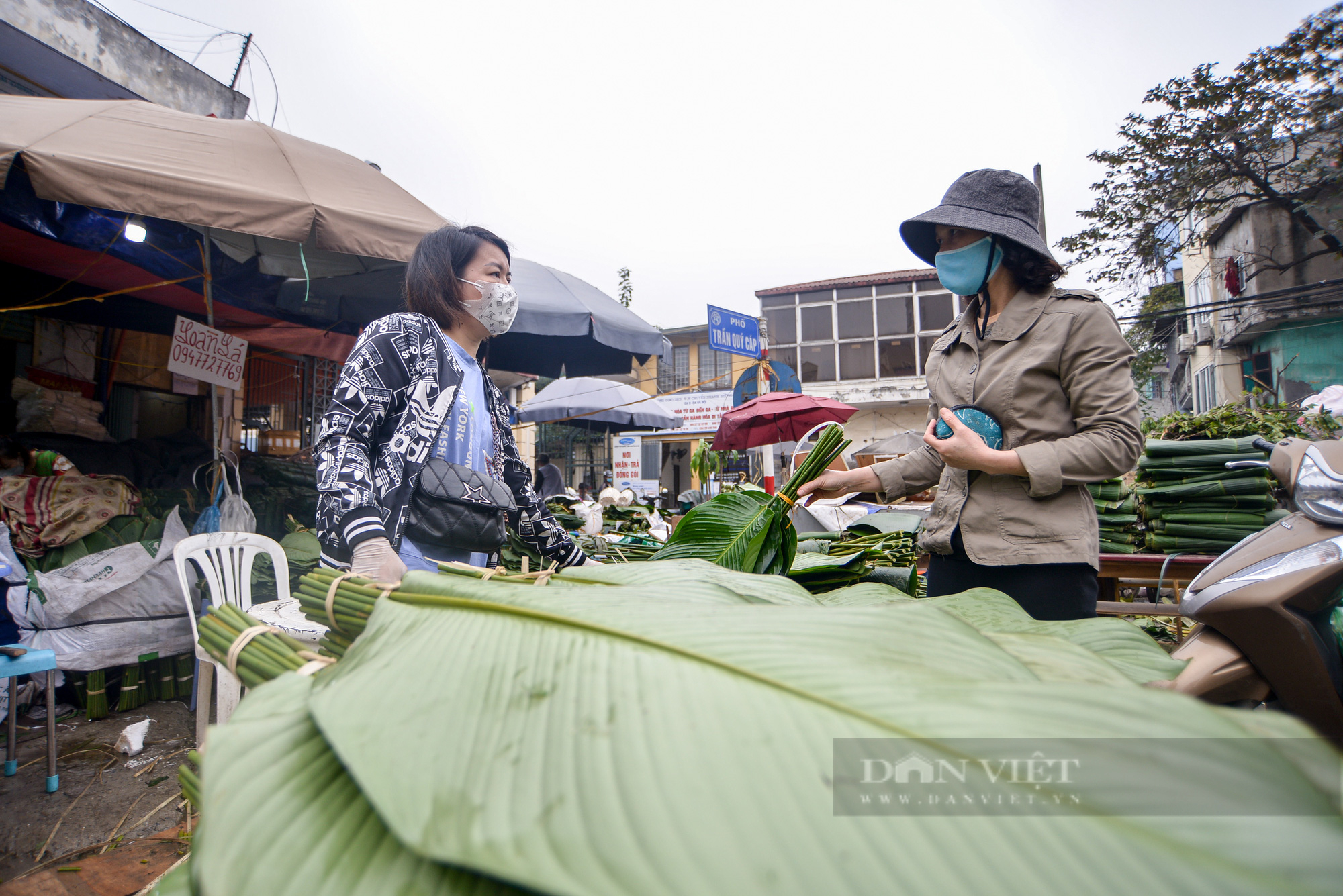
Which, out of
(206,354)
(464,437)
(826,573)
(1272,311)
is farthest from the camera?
(1272,311)

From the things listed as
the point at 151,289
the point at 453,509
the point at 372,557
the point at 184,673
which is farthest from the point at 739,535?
the point at 151,289

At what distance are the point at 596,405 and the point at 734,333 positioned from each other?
94.6 inches

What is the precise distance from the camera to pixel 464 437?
1510 millimetres

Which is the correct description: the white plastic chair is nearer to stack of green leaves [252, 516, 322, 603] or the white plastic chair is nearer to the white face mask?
stack of green leaves [252, 516, 322, 603]

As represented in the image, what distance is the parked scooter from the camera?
57.7 inches

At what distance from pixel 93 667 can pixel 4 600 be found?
2.37 feet

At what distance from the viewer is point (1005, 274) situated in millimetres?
1466

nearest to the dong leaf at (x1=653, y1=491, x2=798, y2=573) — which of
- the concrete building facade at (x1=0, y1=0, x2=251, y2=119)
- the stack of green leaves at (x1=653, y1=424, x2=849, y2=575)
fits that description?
the stack of green leaves at (x1=653, y1=424, x2=849, y2=575)

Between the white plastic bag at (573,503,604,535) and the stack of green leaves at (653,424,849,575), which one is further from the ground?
the stack of green leaves at (653,424,849,575)

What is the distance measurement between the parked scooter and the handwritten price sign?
15.1ft

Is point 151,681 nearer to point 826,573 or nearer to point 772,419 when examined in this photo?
point 826,573

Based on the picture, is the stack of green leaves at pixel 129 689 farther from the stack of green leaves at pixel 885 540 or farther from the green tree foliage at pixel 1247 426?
the green tree foliage at pixel 1247 426

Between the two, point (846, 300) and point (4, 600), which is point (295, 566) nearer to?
point (4, 600)

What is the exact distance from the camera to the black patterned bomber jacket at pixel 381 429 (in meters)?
1.22
